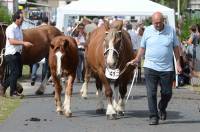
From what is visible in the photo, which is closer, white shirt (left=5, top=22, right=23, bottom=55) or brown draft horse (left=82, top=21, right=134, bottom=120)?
brown draft horse (left=82, top=21, right=134, bottom=120)

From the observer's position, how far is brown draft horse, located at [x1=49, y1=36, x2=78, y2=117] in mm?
13930

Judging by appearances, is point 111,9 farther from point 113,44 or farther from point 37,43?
point 113,44

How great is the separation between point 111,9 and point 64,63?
8.44 meters

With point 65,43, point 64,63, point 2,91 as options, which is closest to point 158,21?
point 65,43

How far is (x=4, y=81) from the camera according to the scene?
58.9 feet

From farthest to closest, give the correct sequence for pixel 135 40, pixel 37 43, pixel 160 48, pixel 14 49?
pixel 135 40 < pixel 37 43 < pixel 14 49 < pixel 160 48

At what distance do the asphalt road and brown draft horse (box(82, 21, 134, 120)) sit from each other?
0.35 m

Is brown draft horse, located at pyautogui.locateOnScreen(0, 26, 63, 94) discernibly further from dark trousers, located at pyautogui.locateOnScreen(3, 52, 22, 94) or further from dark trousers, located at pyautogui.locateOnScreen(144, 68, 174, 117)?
dark trousers, located at pyautogui.locateOnScreen(144, 68, 174, 117)

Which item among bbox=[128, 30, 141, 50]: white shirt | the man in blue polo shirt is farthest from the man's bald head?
bbox=[128, 30, 141, 50]: white shirt

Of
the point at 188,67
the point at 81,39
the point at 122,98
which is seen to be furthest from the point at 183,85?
the point at 122,98

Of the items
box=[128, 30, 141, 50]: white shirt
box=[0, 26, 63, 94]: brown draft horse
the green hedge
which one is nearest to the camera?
box=[0, 26, 63, 94]: brown draft horse

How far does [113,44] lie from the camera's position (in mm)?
13359

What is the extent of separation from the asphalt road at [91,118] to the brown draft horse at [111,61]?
353 mm

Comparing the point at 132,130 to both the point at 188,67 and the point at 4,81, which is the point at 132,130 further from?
the point at 188,67
